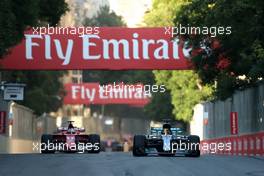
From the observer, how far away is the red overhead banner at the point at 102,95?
8468 centimetres

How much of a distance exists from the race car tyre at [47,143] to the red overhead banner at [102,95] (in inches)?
1951

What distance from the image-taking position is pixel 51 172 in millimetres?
19000

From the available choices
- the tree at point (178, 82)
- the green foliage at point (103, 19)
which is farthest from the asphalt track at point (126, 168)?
the green foliage at point (103, 19)

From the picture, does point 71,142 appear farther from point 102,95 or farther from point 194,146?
point 102,95

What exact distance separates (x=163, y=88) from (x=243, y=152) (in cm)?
2612

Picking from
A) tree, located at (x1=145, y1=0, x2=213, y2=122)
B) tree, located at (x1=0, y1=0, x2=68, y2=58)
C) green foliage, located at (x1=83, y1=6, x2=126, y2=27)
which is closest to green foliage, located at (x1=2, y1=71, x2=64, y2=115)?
tree, located at (x1=145, y1=0, x2=213, y2=122)

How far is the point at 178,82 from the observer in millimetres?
56312

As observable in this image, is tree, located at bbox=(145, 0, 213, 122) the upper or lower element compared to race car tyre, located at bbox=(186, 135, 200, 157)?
upper

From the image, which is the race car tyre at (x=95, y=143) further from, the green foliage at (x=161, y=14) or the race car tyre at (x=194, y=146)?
the green foliage at (x=161, y=14)

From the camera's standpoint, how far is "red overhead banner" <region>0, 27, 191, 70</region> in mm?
40625

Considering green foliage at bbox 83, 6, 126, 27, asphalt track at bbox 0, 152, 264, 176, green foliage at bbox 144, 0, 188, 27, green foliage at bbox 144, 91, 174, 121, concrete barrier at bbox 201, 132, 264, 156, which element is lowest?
asphalt track at bbox 0, 152, 264, 176

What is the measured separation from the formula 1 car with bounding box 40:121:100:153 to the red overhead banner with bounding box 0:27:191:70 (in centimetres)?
736

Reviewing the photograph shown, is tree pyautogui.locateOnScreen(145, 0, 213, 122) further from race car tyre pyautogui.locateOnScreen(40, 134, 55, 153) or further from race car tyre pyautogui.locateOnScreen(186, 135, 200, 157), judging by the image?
race car tyre pyautogui.locateOnScreen(186, 135, 200, 157)

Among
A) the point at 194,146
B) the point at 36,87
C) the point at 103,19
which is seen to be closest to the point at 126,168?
the point at 194,146
